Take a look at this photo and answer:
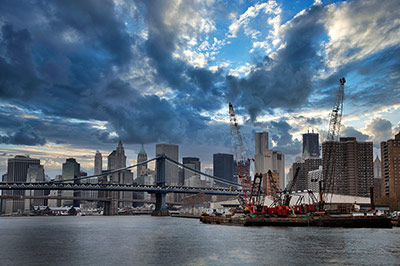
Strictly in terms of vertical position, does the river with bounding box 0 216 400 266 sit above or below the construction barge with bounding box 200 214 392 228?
above

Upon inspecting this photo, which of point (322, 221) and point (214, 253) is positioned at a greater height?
point (214, 253)

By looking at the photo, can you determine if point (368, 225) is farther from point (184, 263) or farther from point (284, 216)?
point (184, 263)

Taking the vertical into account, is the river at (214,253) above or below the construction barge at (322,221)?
above

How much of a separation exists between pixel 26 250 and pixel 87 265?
779 inches

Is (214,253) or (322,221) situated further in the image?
(322,221)

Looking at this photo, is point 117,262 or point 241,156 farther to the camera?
point 241,156

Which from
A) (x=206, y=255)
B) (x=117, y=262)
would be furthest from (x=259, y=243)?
(x=117, y=262)

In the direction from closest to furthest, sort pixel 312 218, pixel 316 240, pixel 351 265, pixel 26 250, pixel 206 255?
pixel 351 265
pixel 206 255
pixel 26 250
pixel 316 240
pixel 312 218

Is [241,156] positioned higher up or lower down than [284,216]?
higher up

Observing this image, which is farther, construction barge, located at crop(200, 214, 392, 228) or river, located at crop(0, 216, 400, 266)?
construction barge, located at crop(200, 214, 392, 228)

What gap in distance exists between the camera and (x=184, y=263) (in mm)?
50344

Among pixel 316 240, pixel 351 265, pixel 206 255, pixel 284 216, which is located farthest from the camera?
pixel 284 216

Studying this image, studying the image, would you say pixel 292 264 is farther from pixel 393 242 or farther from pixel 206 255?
pixel 393 242

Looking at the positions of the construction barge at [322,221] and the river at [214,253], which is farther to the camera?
the construction barge at [322,221]
